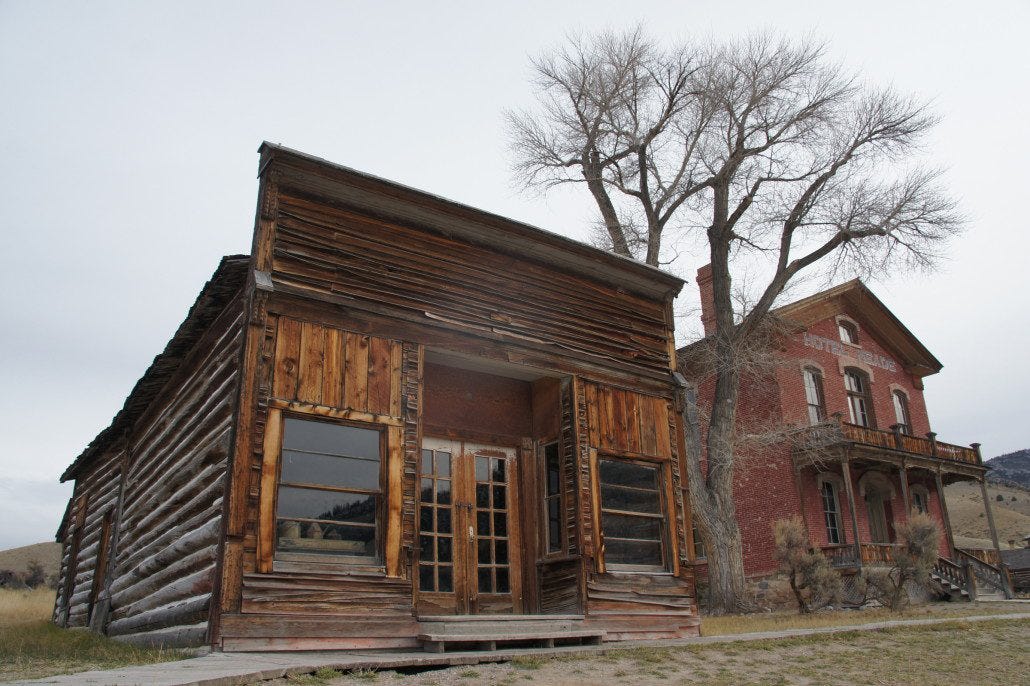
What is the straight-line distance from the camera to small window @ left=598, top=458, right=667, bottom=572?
10.3 metres

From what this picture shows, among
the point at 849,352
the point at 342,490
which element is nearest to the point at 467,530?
the point at 342,490

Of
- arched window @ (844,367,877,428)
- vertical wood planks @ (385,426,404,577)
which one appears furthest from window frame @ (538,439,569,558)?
arched window @ (844,367,877,428)

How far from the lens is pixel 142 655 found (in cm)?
760

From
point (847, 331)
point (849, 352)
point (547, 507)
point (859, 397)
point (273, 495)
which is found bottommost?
point (273, 495)

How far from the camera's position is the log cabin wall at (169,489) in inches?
324

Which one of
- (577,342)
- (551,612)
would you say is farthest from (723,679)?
(577,342)

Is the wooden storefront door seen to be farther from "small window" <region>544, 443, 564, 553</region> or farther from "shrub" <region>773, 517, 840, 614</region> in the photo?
"shrub" <region>773, 517, 840, 614</region>

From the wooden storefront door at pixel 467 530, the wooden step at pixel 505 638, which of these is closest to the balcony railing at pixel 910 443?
the wooden storefront door at pixel 467 530

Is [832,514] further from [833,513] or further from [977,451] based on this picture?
[977,451]

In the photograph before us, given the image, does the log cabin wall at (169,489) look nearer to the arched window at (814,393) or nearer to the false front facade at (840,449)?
the false front facade at (840,449)

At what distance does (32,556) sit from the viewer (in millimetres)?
54625

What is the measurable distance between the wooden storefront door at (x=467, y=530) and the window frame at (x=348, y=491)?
1.19 metres

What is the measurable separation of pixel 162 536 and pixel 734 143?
18061 millimetres

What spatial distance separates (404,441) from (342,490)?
0.87 m
